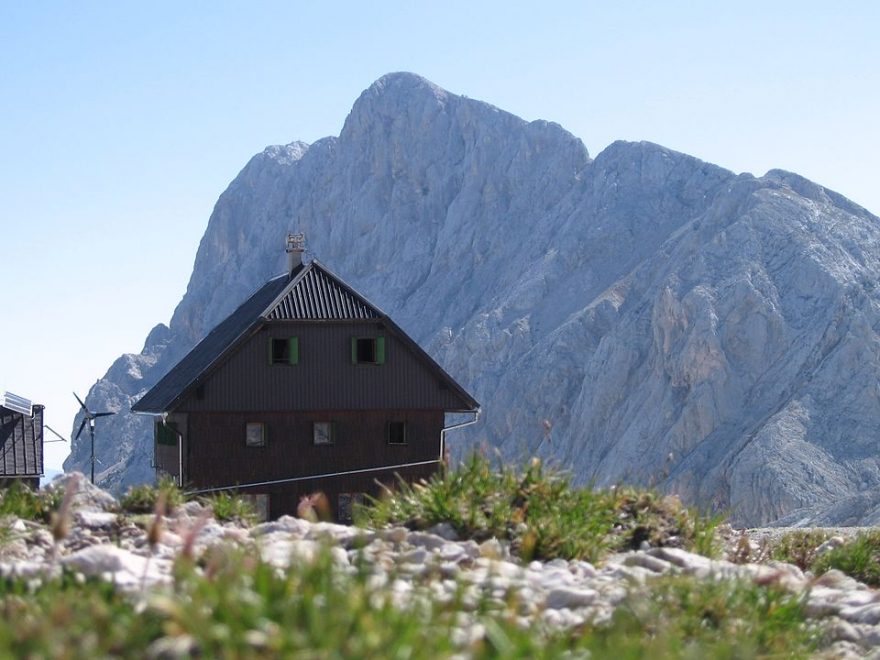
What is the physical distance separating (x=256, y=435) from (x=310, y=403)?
2.02 metres

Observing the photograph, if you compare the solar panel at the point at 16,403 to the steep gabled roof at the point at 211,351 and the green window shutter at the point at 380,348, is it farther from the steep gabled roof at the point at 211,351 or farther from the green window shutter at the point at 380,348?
the green window shutter at the point at 380,348

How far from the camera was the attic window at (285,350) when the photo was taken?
4109cm

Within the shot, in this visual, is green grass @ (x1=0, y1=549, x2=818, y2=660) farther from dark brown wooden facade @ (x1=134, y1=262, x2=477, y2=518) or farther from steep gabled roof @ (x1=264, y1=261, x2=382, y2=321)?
steep gabled roof @ (x1=264, y1=261, x2=382, y2=321)

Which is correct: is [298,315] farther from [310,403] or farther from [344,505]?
[344,505]

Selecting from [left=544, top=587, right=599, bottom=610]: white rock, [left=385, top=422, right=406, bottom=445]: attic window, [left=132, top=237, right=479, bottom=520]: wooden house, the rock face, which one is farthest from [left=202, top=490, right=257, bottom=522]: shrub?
the rock face

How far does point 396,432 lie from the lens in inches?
1671

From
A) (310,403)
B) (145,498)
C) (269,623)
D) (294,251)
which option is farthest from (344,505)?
(269,623)

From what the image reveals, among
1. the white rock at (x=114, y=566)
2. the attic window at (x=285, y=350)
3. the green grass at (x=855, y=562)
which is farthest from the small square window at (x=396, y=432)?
the white rock at (x=114, y=566)

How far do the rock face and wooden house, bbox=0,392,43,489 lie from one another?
3370 cm

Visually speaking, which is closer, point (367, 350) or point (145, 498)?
point (145, 498)

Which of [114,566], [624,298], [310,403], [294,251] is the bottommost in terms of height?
[114,566]

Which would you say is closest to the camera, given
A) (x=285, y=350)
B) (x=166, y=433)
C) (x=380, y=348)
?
(x=285, y=350)

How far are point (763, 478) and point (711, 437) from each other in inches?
656

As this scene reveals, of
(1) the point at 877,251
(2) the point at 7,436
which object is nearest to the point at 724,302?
(1) the point at 877,251
